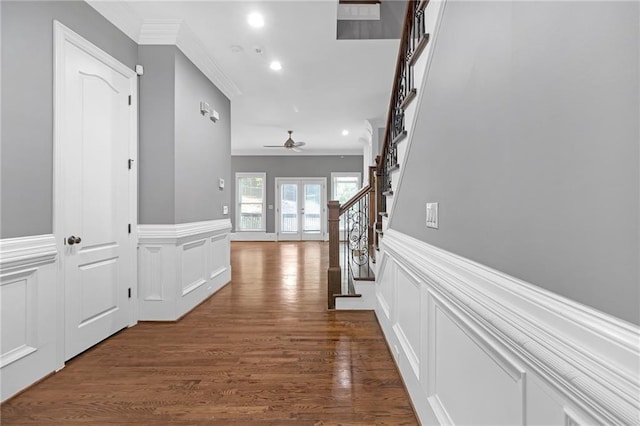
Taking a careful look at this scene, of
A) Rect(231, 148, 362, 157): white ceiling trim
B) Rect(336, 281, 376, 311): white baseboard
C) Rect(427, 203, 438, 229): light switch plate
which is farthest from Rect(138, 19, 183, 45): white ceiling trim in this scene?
Rect(231, 148, 362, 157): white ceiling trim

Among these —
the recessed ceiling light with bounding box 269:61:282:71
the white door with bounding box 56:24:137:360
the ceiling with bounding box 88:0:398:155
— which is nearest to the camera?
the white door with bounding box 56:24:137:360

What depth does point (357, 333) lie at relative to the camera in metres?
2.81

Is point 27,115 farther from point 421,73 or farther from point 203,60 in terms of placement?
point 421,73

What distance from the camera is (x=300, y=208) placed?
10.4 metres

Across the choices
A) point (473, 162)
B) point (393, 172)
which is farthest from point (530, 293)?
point (393, 172)

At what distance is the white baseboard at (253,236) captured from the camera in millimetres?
10328

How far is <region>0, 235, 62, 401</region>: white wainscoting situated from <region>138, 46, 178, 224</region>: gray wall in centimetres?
107

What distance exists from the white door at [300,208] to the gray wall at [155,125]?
7226 millimetres

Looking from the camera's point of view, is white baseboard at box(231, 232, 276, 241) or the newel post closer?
the newel post

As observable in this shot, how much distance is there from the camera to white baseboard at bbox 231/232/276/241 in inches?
407

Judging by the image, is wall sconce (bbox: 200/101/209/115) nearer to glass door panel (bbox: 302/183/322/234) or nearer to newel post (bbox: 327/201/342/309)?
newel post (bbox: 327/201/342/309)

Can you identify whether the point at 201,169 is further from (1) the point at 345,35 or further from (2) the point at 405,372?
(2) the point at 405,372

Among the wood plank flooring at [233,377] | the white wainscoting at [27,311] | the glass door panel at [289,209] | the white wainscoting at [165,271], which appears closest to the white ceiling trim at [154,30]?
the white wainscoting at [165,271]

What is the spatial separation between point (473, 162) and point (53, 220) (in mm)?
2656
